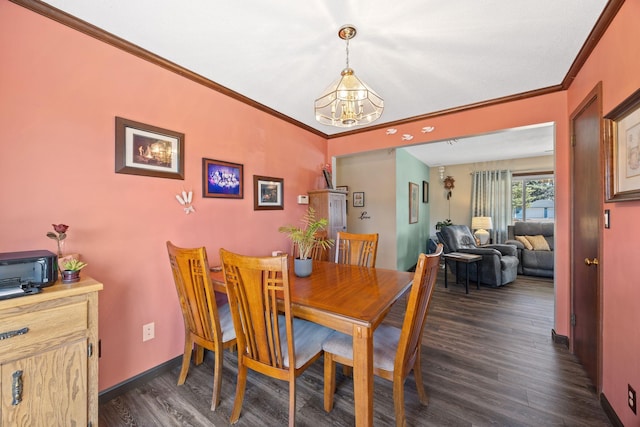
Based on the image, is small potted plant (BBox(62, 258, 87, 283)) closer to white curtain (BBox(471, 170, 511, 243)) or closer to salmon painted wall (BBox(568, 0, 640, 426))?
salmon painted wall (BBox(568, 0, 640, 426))

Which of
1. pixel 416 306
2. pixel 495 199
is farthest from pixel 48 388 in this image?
pixel 495 199

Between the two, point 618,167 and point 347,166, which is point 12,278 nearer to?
point 618,167

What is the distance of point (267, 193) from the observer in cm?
289

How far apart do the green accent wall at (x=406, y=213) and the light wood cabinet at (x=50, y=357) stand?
4.18 metres

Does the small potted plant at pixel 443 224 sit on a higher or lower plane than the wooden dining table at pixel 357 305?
higher

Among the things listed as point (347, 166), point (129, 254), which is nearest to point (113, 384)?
point (129, 254)

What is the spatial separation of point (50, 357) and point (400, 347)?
1669 mm

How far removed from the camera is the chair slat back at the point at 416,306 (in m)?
1.24

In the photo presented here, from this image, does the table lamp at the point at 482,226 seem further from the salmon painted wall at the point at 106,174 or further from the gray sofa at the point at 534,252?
the salmon painted wall at the point at 106,174

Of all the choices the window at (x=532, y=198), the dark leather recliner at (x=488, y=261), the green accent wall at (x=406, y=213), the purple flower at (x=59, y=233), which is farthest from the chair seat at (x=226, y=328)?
the window at (x=532, y=198)

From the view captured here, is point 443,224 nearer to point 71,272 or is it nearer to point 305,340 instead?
point 305,340

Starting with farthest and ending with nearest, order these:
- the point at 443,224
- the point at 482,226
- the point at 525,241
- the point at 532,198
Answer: the point at 443,224 → the point at 532,198 → the point at 482,226 → the point at 525,241

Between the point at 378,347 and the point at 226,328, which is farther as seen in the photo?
the point at 226,328

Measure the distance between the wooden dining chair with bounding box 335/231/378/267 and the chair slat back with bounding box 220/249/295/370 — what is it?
3.96 feet
